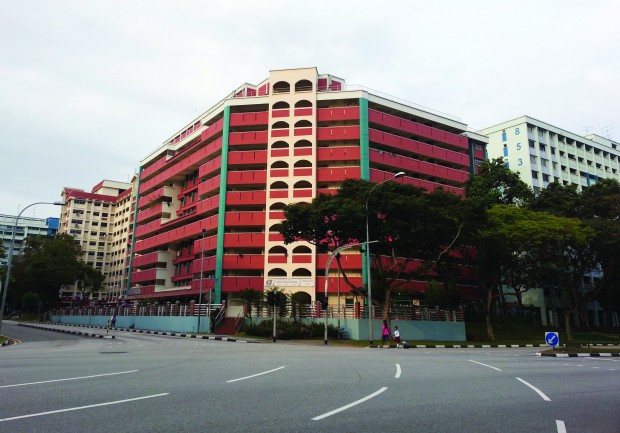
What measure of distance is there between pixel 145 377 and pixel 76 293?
10428cm

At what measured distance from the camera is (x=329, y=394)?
755 centimetres

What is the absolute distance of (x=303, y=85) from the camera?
5297cm

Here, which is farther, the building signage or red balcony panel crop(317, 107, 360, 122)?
red balcony panel crop(317, 107, 360, 122)

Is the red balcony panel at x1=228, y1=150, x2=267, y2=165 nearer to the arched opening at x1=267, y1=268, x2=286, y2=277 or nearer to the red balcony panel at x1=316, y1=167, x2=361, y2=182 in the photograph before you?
the red balcony panel at x1=316, y1=167, x2=361, y2=182

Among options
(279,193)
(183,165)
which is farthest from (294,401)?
(183,165)

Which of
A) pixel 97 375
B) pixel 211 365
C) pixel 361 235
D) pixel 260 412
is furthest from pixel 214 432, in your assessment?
pixel 361 235

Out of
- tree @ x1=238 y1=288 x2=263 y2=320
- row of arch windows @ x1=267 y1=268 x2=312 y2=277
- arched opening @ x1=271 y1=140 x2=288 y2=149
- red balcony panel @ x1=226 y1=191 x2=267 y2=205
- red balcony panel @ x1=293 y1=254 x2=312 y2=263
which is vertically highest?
arched opening @ x1=271 y1=140 x2=288 y2=149

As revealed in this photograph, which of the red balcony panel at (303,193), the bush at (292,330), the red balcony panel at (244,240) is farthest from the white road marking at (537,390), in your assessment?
the red balcony panel at (244,240)

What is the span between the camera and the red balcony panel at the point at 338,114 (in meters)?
50.9

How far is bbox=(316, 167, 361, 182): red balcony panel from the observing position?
4872cm

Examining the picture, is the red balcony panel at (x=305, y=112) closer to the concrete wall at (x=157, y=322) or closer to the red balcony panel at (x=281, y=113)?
the red balcony panel at (x=281, y=113)

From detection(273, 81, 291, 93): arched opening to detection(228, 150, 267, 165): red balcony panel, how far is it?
25.5 ft

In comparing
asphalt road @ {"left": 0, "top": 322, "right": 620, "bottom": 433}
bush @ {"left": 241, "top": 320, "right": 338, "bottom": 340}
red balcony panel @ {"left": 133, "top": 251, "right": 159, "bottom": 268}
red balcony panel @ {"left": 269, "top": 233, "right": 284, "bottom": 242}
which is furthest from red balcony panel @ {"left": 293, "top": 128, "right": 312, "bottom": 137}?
asphalt road @ {"left": 0, "top": 322, "right": 620, "bottom": 433}

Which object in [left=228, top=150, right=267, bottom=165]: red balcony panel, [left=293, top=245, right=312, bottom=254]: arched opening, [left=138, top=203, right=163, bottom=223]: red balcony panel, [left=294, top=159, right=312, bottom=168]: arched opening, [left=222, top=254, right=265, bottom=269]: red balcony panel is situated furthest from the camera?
[left=138, top=203, right=163, bottom=223]: red balcony panel
